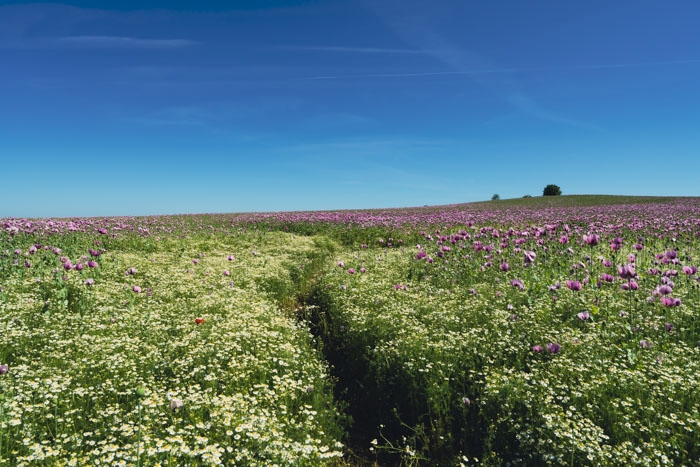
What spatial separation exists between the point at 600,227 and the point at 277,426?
15663 millimetres

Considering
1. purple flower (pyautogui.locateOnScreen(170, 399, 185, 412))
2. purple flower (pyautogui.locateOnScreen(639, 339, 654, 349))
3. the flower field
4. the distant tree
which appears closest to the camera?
the flower field

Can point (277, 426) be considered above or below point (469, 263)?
below

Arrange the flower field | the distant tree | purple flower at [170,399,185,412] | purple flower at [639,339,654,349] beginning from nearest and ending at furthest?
the flower field, purple flower at [170,399,185,412], purple flower at [639,339,654,349], the distant tree

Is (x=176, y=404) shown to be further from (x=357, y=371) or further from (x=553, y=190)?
(x=553, y=190)

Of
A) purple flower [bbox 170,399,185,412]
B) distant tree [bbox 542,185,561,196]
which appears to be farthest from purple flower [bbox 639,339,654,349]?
distant tree [bbox 542,185,561,196]

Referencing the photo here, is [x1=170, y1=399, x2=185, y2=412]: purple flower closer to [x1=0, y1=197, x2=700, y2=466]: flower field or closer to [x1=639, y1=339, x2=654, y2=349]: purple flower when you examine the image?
[x1=0, y1=197, x2=700, y2=466]: flower field

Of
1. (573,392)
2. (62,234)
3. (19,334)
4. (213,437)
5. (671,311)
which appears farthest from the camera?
(62,234)

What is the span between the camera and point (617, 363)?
15.0ft

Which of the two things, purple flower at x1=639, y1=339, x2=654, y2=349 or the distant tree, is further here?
the distant tree

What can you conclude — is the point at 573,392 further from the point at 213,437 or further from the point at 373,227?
the point at 373,227

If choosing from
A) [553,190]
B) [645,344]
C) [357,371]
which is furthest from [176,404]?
[553,190]

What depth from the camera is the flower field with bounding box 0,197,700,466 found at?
11.2 feet

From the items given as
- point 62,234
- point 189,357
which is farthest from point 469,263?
point 62,234

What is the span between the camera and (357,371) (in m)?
5.81
